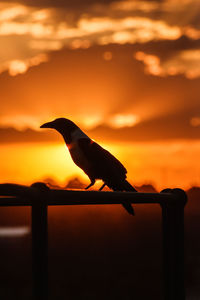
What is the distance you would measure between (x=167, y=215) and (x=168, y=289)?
32cm

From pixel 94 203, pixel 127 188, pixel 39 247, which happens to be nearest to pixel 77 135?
pixel 127 188

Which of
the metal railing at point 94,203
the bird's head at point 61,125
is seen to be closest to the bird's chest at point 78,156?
the bird's head at point 61,125

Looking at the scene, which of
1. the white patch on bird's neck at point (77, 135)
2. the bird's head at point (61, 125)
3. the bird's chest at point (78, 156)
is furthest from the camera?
the bird's head at point (61, 125)

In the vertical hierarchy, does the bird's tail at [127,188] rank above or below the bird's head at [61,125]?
below

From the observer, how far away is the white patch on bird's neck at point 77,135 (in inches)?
193

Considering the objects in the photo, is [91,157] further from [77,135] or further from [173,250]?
[173,250]

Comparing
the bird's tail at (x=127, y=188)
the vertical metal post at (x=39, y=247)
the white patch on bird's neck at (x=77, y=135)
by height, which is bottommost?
the vertical metal post at (x=39, y=247)

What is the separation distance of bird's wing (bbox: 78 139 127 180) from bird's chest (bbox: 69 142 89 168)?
6 cm

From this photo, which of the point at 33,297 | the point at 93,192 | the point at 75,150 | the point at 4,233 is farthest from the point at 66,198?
the point at 4,233

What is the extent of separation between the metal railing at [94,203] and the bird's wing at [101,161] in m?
1.72

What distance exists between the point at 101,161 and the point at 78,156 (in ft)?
1.32

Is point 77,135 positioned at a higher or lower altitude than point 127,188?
higher

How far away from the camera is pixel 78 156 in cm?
484

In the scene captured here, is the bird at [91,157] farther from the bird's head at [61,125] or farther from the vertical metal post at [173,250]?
the vertical metal post at [173,250]
